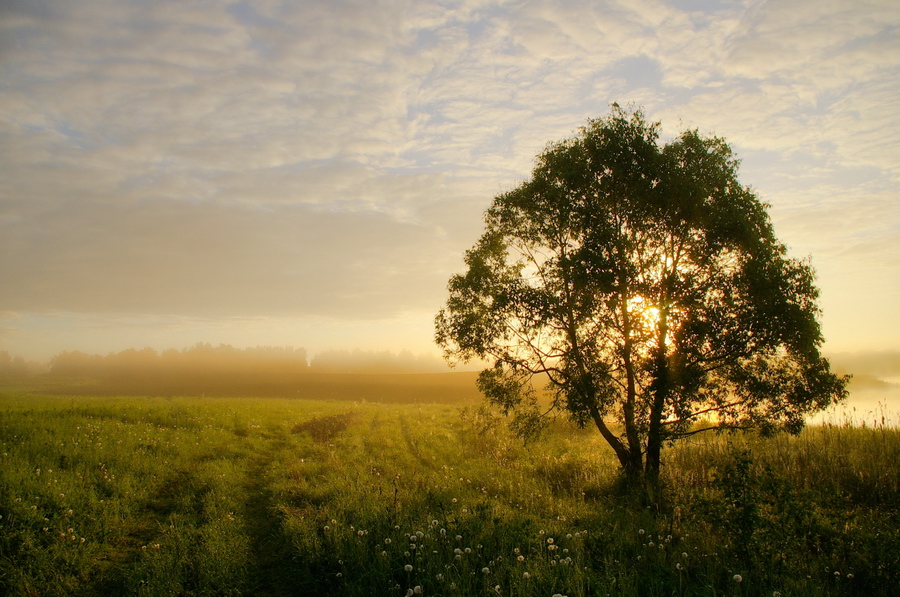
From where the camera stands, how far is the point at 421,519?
928 cm

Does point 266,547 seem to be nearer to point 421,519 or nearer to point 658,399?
point 421,519

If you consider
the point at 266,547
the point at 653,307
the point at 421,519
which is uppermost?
the point at 653,307

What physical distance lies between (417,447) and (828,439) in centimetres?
1545

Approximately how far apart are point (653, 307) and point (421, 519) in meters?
9.90

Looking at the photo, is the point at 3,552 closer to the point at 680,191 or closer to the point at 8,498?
the point at 8,498

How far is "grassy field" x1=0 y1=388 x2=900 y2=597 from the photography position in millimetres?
7055

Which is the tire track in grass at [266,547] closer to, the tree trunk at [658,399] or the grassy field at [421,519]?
the grassy field at [421,519]

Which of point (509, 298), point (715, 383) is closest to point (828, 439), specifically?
point (715, 383)

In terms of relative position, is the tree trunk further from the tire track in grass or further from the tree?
the tire track in grass

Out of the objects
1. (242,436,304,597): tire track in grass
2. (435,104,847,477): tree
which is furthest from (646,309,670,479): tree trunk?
(242,436,304,597): tire track in grass

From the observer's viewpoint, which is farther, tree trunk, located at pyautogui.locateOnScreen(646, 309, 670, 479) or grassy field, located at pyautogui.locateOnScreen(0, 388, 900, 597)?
tree trunk, located at pyautogui.locateOnScreen(646, 309, 670, 479)

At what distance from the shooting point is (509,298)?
52.4 feet

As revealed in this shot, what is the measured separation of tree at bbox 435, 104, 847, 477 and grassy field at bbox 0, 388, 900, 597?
7.55 feet

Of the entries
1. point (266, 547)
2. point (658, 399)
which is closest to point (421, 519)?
point (266, 547)
